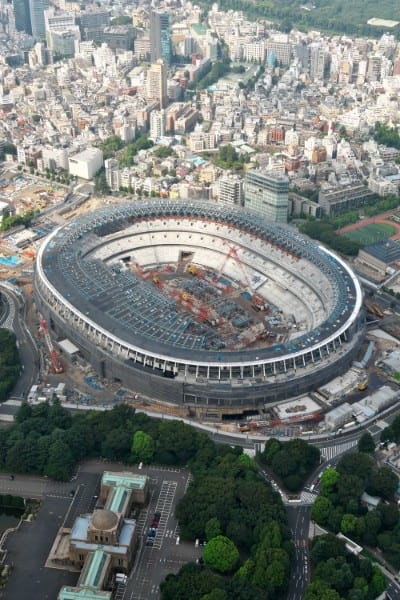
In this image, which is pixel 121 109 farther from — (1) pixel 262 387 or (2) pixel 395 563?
(2) pixel 395 563

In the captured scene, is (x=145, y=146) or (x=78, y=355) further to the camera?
(x=145, y=146)

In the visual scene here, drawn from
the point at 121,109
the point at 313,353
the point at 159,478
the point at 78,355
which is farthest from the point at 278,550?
the point at 121,109

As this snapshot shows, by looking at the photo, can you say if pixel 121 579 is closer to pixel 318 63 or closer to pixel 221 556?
pixel 221 556

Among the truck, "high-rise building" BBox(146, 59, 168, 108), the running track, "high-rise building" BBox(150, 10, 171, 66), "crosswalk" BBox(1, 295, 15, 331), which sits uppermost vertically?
"high-rise building" BBox(150, 10, 171, 66)

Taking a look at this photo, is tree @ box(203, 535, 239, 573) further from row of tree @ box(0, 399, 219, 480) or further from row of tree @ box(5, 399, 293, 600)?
row of tree @ box(0, 399, 219, 480)

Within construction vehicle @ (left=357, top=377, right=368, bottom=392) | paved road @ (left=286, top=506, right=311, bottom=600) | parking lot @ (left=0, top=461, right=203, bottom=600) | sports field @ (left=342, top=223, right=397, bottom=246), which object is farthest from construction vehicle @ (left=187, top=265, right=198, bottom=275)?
paved road @ (left=286, top=506, right=311, bottom=600)

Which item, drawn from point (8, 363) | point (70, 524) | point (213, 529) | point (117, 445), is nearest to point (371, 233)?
point (8, 363)

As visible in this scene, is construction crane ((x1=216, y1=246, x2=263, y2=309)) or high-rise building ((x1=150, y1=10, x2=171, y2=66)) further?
high-rise building ((x1=150, y1=10, x2=171, y2=66))

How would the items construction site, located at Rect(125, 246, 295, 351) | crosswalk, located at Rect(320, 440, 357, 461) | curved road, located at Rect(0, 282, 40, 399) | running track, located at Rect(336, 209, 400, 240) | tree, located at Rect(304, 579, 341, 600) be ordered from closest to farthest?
tree, located at Rect(304, 579, 341, 600) < crosswalk, located at Rect(320, 440, 357, 461) < curved road, located at Rect(0, 282, 40, 399) < construction site, located at Rect(125, 246, 295, 351) < running track, located at Rect(336, 209, 400, 240)
